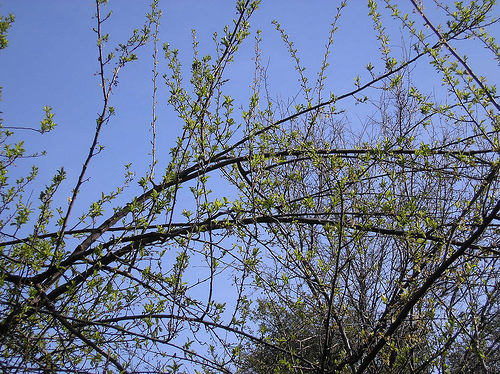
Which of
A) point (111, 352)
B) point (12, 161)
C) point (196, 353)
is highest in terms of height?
point (12, 161)

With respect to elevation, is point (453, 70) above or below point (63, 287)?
above

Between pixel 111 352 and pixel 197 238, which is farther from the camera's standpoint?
pixel 197 238

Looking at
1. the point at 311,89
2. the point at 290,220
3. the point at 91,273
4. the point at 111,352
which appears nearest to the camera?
the point at 111,352

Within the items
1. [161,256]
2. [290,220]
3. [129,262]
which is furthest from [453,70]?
[129,262]

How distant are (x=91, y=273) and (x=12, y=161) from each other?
0.96 meters

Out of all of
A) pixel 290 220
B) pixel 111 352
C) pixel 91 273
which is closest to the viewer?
pixel 111 352

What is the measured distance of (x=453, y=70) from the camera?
2.80 meters

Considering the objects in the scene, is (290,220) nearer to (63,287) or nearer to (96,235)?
(96,235)

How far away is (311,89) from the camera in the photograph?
430 centimetres

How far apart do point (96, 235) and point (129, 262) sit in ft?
1.43

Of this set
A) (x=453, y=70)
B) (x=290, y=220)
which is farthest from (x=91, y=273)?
(x=453, y=70)

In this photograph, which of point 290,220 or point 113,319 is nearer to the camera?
point 113,319

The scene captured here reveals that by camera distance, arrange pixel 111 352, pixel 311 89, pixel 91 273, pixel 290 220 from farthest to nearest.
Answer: pixel 311 89
pixel 290 220
pixel 91 273
pixel 111 352

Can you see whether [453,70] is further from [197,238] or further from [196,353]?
[196,353]
